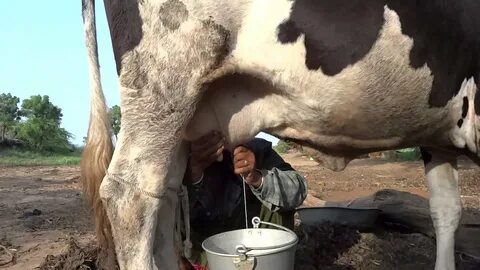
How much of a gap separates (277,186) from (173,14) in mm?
1305

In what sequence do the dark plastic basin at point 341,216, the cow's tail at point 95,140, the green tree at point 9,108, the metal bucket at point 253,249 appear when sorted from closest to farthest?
the metal bucket at point 253,249 → the cow's tail at point 95,140 → the dark plastic basin at point 341,216 → the green tree at point 9,108

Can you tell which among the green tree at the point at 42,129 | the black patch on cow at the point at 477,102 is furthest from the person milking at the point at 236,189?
the green tree at the point at 42,129

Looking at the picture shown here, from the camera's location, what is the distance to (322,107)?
10.1 feet

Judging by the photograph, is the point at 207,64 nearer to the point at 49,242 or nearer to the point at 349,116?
the point at 349,116

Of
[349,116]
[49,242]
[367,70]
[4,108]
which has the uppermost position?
[4,108]

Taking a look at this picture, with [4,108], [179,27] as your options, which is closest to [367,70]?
[179,27]

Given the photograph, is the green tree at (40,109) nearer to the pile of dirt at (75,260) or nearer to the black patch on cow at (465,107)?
the pile of dirt at (75,260)

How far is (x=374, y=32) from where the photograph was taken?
2.97 metres

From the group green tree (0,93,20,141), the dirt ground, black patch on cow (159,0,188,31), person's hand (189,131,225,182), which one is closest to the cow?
black patch on cow (159,0,188,31)

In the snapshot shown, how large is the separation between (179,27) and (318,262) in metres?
Result: 2.31

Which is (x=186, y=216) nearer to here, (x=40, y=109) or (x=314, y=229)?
(x=314, y=229)

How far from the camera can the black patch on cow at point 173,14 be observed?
2.98 metres

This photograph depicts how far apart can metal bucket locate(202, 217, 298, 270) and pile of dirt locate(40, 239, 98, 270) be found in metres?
1.14

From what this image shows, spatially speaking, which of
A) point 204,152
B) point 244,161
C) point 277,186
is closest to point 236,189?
point 277,186
